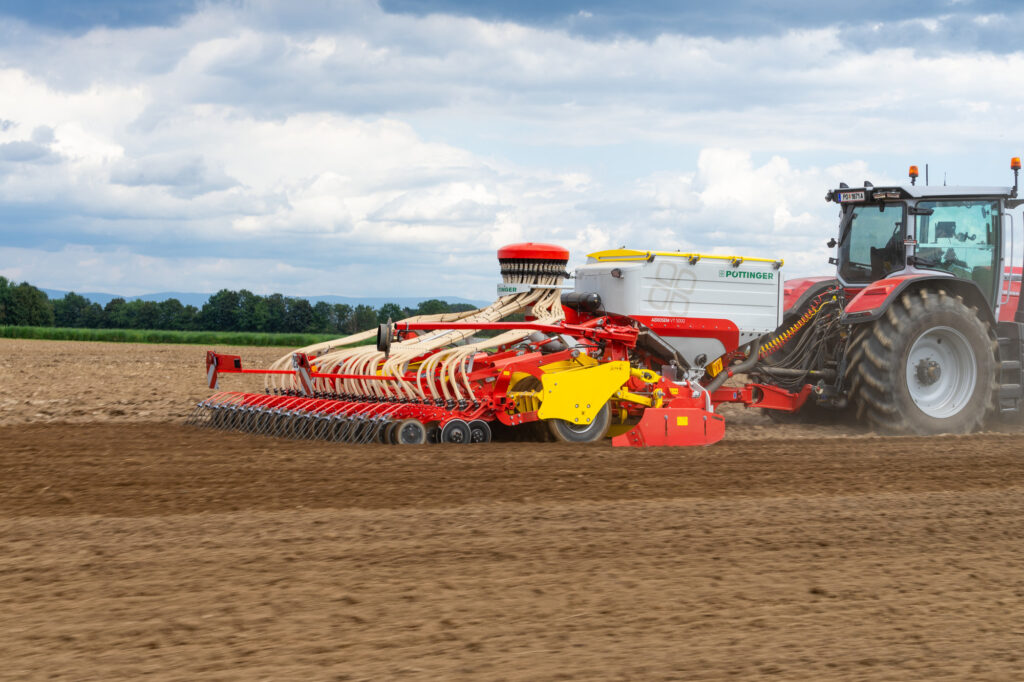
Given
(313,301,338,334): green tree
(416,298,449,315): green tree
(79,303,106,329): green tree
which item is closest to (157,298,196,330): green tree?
(79,303,106,329): green tree

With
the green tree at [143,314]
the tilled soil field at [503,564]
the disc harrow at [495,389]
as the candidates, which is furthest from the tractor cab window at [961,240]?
the green tree at [143,314]

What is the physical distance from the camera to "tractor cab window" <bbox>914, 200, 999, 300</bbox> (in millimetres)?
8992

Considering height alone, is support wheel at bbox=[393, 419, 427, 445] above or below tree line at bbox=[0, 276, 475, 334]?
below

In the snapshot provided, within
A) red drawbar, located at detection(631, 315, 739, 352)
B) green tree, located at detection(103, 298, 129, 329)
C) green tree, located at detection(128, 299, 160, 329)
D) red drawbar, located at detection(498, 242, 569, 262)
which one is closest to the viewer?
red drawbar, located at detection(631, 315, 739, 352)

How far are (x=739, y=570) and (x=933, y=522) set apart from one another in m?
1.52

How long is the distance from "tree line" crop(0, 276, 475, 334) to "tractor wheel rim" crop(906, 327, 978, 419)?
20468mm

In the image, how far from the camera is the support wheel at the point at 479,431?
741 centimetres

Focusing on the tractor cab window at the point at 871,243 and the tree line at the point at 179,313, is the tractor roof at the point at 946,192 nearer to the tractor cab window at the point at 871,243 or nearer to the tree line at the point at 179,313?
the tractor cab window at the point at 871,243

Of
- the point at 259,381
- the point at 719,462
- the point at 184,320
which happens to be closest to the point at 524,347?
the point at 719,462

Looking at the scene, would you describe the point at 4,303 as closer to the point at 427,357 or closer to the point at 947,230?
the point at 427,357

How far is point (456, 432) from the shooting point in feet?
24.1

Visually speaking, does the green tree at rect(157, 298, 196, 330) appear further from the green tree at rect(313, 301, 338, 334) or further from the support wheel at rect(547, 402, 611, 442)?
the support wheel at rect(547, 402, 611, 442)

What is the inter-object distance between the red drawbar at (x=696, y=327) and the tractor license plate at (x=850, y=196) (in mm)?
1899

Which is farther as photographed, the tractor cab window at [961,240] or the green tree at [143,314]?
the green tree at [143,314]
